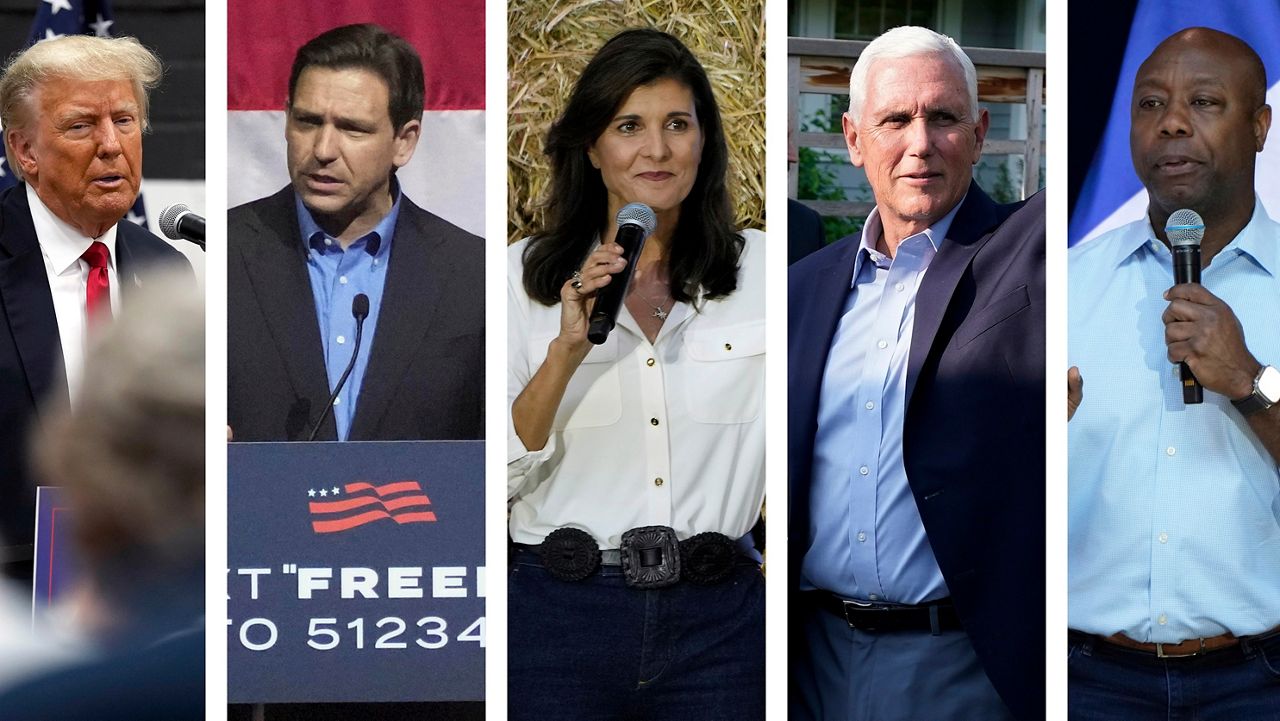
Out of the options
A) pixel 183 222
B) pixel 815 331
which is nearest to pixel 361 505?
pixel 183 222

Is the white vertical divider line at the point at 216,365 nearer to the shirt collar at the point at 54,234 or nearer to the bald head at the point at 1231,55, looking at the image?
the shirt collar at the point at 54,234

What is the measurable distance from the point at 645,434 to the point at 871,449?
74 cm

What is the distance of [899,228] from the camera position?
459 centimetres

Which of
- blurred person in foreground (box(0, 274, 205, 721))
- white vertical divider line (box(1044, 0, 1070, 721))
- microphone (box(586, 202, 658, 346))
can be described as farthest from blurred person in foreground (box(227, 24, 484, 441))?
white vertical divider line (box(1044, 0, 1070, 721))

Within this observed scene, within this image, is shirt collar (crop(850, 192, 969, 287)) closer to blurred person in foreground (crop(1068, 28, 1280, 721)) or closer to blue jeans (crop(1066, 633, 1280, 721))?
blurred person in foreground (crop(1068, 28, 1280, 721))

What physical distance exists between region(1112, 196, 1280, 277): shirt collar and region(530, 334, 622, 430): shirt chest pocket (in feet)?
5.76

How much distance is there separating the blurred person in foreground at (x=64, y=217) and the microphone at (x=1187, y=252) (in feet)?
11.0

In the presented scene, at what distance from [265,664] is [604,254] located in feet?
5.76

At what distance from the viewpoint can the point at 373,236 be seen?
4625 millimetres

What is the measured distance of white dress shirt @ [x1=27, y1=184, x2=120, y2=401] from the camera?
178 inches

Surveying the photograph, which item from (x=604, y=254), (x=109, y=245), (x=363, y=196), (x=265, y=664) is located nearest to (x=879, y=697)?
(x=604, y=254)

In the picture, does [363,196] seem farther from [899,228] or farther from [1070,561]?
[1070,561]

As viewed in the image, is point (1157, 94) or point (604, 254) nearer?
point (604, 254)

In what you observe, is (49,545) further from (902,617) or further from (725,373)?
(902,617)
